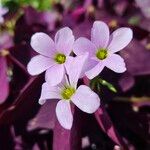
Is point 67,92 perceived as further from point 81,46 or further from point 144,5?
point 144,5

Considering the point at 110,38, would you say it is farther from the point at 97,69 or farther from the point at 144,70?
the point at 144,70

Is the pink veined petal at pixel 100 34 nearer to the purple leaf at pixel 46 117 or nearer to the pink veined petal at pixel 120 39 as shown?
the pink veined petal at pixel 120 39

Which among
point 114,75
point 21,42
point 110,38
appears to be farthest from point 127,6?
point 110,38

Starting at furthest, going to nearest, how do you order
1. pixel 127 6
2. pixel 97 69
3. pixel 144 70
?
pixel 127 6 → pixel 144 70 → pixel 97 69

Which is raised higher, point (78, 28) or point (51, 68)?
point (51, 68)

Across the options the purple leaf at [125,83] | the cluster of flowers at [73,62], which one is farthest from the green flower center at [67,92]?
the purple leaf at [125,83]

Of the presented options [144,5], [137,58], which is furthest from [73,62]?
[144,5]

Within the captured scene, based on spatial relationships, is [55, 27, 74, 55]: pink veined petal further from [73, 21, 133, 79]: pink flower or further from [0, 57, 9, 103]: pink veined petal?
[0, 57, 9, 103]: pink veined petal
